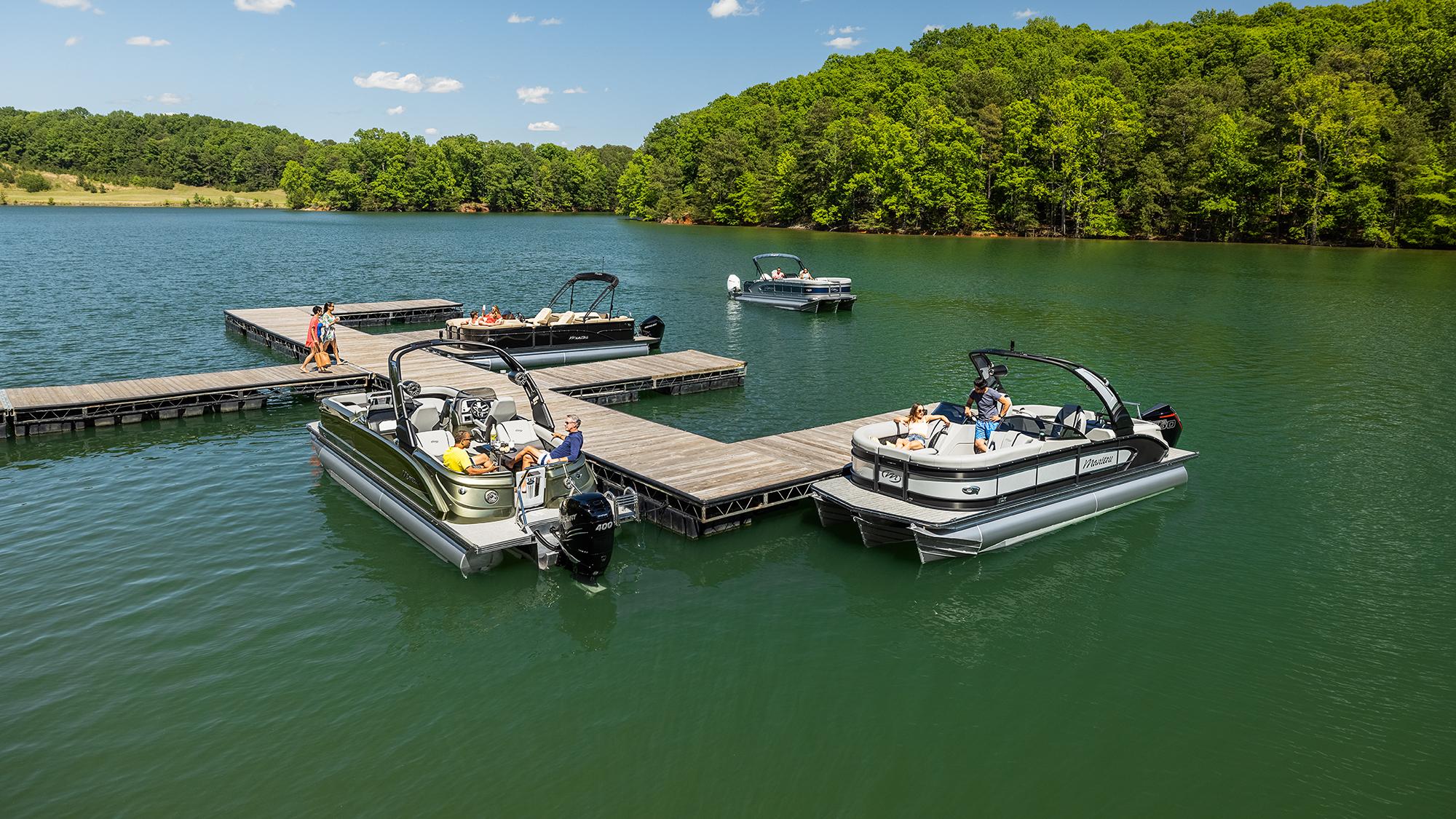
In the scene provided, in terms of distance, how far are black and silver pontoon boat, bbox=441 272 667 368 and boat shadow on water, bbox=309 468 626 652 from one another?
13.8m

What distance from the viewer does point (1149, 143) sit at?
97250 millimetres

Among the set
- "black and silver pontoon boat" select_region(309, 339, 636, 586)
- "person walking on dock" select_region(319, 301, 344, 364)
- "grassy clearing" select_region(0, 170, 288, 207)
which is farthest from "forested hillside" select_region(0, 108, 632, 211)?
"black and silver pontoon boat" select_region(309, 339, 636, 586)

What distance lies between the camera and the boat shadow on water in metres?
12.3

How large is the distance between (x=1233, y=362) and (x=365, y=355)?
2919 centimetres

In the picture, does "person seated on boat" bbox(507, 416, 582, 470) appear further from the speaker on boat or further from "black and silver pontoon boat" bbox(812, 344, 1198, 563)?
"black and silver pontoon boat" bbox(812, 344, 1198, 563)

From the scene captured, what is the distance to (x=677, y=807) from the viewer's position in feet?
28.6

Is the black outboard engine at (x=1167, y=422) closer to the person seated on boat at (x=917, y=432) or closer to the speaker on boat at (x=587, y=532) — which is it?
the person seated on boat at (x=917, y=432)

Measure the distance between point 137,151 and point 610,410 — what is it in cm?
20846

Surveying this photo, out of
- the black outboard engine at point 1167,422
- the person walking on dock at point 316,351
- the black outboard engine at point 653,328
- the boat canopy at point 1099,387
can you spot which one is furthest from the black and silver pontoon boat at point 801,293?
the boat canopy at point 1099,387

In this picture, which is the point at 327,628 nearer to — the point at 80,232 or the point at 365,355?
the point at 365,355

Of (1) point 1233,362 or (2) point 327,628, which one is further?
(1) point 1233,362

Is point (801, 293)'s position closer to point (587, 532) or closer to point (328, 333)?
point (328, 333)

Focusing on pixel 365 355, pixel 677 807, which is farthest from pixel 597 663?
Result: pixel 365 355

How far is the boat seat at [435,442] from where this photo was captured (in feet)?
50.9
